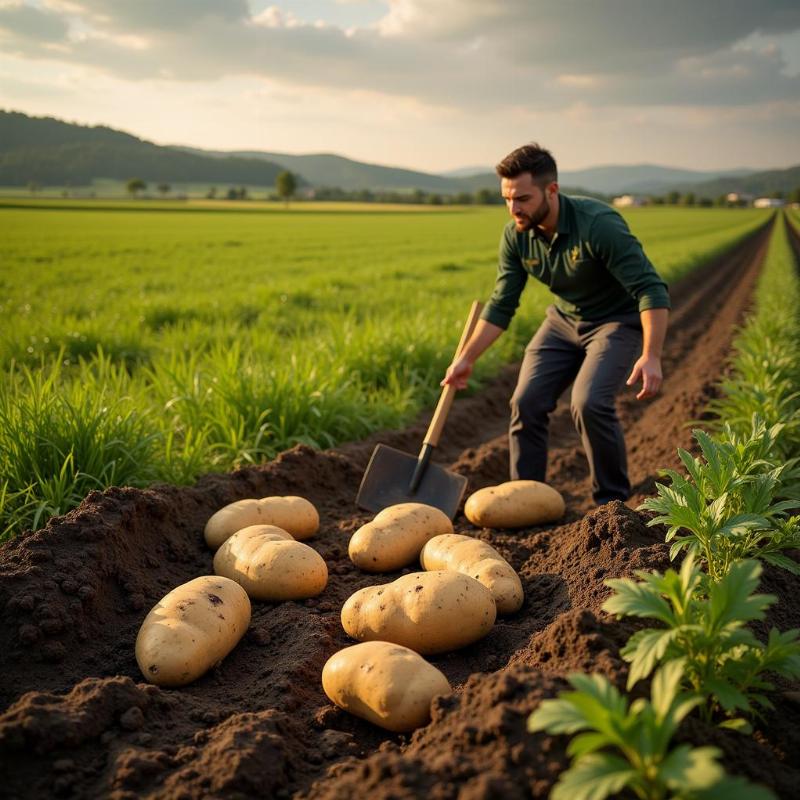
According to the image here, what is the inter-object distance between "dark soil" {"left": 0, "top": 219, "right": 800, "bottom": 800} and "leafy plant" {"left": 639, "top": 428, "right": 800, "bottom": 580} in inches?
8.6

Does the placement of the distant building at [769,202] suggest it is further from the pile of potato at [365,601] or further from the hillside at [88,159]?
the pile of potato at [365,601]

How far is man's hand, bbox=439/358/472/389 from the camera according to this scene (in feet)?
13.2

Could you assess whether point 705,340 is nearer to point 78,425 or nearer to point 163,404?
point 163,404

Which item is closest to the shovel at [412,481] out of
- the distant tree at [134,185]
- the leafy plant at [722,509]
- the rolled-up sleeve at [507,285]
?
the rolled-up sleeve at [507,285]

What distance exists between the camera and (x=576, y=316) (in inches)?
166

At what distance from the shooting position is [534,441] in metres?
4.11

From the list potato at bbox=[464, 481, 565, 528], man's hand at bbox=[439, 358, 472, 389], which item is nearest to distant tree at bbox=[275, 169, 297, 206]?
man's hand at bbox=[439, 358, 472, 389]

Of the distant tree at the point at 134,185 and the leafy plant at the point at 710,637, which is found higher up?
the distant tree at the point at 134,185

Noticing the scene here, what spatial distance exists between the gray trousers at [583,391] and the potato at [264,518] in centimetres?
147

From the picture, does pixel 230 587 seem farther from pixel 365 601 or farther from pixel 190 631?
pixel 365 601

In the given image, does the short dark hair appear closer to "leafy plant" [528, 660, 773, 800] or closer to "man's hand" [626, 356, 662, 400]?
"man's hand" [626, 356, 662, 400]

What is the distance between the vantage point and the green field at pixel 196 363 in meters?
3.35

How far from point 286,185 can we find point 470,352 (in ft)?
267

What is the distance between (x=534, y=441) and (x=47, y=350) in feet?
15.7
